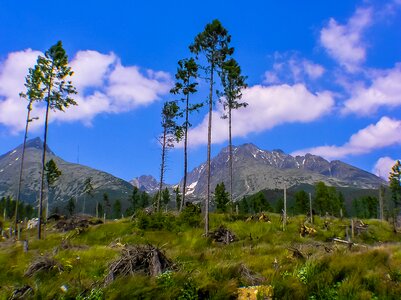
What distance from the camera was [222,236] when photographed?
23.9 meters

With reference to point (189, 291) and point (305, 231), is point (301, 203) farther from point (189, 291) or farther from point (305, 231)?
point (189, 291)

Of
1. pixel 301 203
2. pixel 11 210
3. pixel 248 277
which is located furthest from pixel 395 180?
pixel 11 210

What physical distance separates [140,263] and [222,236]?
15.1 m

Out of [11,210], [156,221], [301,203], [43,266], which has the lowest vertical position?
[11,210]

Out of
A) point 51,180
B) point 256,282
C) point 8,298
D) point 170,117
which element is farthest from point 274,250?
point 51,180

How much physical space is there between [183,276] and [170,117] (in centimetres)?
3697

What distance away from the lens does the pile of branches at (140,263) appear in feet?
29.2

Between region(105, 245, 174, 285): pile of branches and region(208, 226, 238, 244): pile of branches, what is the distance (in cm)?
1361

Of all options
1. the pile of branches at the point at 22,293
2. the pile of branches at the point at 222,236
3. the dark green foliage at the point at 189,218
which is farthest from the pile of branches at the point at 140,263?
the dark green foliage at the point at 189,218

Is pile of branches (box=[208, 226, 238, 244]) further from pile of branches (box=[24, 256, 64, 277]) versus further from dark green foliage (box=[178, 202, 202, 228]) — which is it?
pile of branches (box=[24, 256, 64, 277])

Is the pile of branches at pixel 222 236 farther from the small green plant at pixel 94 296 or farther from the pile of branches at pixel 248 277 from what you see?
the small green plant at pixel 94 296

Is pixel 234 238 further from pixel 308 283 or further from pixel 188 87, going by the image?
pixel 188 87

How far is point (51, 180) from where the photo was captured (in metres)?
67.4

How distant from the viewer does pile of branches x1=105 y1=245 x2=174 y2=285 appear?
8891 millimetres
